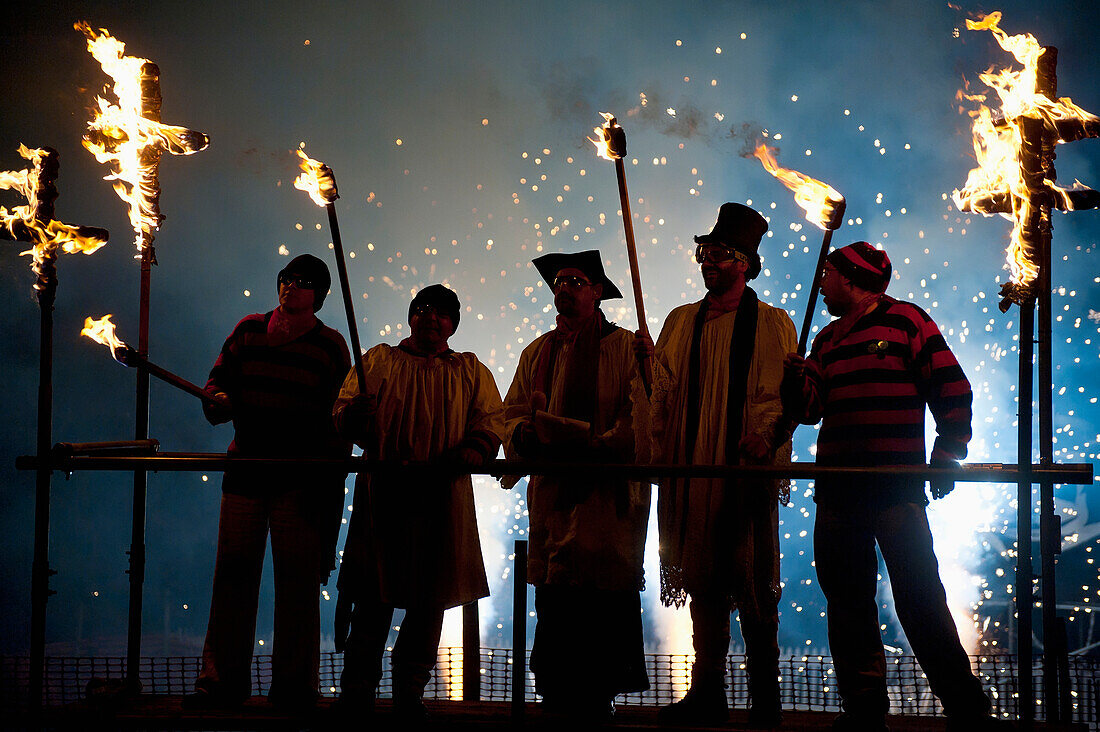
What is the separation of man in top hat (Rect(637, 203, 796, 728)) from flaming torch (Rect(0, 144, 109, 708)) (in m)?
2.51

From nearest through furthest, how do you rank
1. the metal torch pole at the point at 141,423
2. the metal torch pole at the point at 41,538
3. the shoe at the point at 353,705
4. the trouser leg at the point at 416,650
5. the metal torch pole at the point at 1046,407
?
the metal torch pole at the point at 1046,407 < the metal torch pole at the point at 41,538 < the shoe at the point at 353,705 < the trouser leg at the point at 416,650 < the metal torch pole at the point at 141,423

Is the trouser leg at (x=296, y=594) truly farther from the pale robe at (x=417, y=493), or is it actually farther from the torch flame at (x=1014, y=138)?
the torch flame at (x=1014, y=138)

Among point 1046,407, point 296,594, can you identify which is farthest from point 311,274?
point 1046,407

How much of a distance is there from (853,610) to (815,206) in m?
1.57

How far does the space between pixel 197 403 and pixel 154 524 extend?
1.91m

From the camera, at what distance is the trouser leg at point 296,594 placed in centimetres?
419

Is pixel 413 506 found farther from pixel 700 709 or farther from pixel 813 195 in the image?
pixel 813 195

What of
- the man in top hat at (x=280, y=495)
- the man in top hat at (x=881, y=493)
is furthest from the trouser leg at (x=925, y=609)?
the man in top hat at (x=280, y=495)

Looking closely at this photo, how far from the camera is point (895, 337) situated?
3.91 m

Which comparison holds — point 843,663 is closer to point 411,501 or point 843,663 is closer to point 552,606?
point 552,606

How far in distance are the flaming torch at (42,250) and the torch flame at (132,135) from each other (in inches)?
13.0

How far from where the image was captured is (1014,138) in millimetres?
3816

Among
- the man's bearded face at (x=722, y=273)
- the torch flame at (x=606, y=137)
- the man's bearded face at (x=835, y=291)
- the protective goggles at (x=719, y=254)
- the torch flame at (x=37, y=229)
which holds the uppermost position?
the torch flame at (x=606, y=137)

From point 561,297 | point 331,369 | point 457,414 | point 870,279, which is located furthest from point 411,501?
point 870,279
